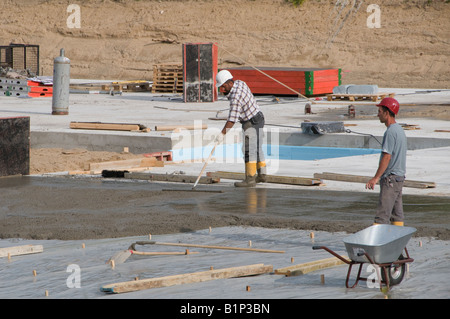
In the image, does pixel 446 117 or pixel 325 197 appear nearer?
pixel 325 197

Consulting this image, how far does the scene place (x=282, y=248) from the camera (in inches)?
322

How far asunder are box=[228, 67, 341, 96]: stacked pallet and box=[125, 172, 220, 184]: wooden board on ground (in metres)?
16.4

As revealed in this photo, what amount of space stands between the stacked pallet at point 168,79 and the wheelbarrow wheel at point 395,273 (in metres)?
26.4

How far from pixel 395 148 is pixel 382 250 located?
51.1 inches

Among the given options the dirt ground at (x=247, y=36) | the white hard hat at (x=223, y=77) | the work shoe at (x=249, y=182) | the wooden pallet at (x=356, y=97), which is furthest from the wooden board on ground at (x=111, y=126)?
the wooden pallet at (x=356, y=97)

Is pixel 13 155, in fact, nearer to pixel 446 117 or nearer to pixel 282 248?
pixel 282 248

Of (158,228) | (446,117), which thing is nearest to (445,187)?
(158,228)

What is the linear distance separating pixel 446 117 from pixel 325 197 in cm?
1229

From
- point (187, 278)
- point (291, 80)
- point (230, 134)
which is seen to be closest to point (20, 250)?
point (187, 278)

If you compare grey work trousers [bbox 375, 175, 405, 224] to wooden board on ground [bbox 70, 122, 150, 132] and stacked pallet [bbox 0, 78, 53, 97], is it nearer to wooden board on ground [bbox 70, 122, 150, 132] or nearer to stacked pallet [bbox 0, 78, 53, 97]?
wooden board on ground [bbox 70, 122, 150, 132]

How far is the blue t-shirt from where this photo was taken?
707 cm

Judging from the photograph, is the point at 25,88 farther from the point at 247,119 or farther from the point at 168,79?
the point at 247,119

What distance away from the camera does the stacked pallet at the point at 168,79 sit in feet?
107

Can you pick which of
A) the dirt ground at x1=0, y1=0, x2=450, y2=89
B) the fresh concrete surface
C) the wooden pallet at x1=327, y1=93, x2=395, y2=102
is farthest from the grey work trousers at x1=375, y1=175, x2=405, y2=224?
the dirt ground at x1=0, y1=0, x2=450, y2=89
